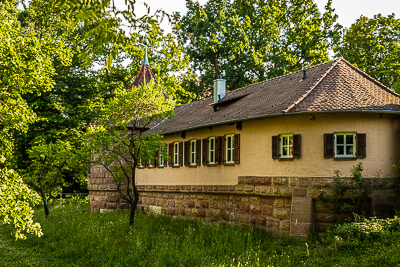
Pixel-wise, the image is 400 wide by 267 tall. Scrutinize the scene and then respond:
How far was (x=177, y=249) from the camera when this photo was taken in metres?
14.1

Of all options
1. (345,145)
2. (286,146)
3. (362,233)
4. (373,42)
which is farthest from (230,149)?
(373,42)

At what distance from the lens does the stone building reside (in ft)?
50.0

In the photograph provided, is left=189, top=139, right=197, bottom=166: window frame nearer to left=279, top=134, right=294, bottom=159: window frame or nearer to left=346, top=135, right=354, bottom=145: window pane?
left=279, top=134, right=294, bottom=159: window frame

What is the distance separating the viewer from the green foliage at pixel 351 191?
14875mm

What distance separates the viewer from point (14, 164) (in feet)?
106

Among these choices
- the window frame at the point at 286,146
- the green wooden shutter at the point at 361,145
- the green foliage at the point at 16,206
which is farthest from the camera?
the window frame at the point at 286,146

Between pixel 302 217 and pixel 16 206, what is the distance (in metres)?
8.53

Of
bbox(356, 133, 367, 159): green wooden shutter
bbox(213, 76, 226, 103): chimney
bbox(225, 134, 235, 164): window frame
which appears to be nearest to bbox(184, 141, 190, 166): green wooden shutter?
bbox(225, 134, 235, 164): window frame

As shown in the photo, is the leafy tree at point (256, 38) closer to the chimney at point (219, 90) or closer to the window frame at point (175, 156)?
the chimney at point (219, 90)

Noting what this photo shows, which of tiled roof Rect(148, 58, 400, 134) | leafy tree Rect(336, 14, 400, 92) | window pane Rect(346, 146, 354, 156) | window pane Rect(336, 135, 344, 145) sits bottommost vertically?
window pane Rect(346, 146, 354, 156)

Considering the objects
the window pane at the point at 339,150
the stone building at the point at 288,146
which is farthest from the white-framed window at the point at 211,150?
the window pane at the point at 339,150

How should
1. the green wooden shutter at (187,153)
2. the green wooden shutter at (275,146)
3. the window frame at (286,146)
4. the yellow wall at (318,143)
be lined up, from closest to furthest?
the yellow wall at (318,143), the window frame at (286,146), the green wooden shutter at (275,146), the green wooden shutter at (187,153)

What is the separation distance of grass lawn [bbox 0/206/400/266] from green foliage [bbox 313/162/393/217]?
45.9 inches

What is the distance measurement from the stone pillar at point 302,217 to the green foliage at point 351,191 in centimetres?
47
